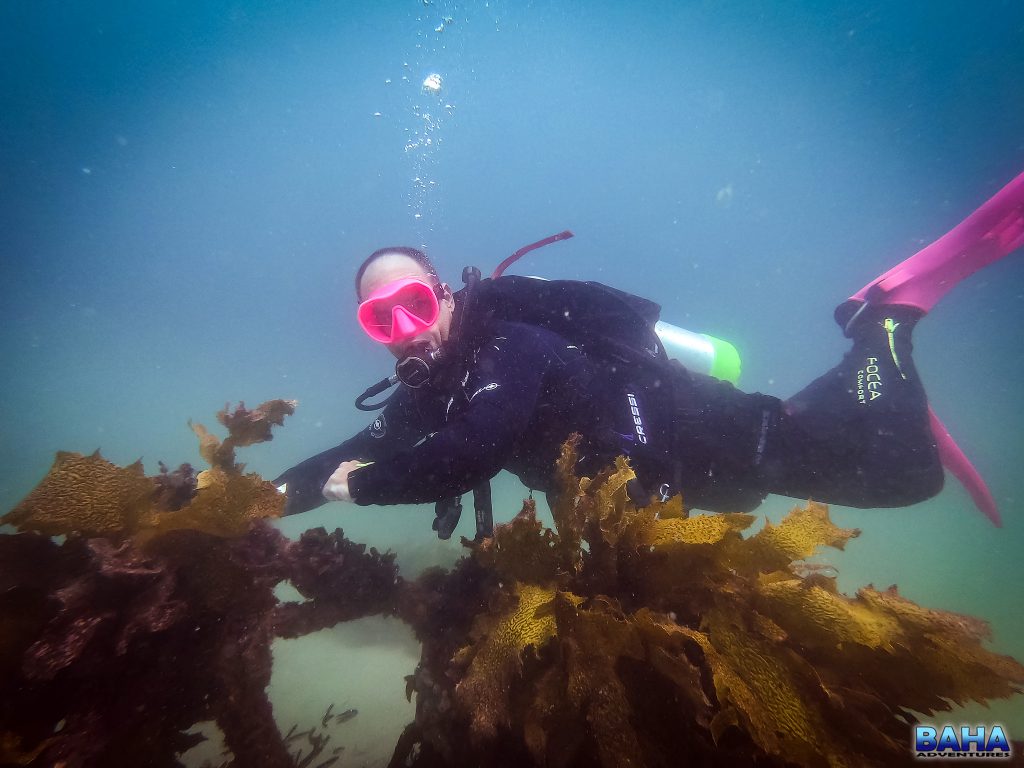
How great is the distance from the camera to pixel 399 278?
3.70 meters

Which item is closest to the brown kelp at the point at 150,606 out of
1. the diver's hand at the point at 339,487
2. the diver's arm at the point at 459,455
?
the diver's hand at the point at 339,487

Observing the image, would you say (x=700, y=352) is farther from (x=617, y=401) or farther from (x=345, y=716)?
(x=345, y=716)

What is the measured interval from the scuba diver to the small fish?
1.56m

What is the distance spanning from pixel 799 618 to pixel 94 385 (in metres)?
125

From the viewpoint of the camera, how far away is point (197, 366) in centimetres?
8331

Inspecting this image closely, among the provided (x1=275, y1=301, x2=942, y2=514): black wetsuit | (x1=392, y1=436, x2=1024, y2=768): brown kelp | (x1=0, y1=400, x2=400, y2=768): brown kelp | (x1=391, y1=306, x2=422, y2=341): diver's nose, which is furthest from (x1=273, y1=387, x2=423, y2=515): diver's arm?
(x1=392, y1=436, x2=1024, y2=768): brown kelp

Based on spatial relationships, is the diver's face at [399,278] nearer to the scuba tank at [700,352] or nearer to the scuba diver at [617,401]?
the scuba diver at [617,401]

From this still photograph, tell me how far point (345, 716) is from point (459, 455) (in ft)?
7.91

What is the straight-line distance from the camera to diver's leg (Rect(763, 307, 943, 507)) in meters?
3.75

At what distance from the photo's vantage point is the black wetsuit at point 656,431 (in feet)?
8.06

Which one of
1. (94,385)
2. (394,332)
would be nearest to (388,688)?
(394,332)

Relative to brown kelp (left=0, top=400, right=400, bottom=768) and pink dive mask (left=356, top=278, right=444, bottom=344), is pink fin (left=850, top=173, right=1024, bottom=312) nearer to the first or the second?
pink dive mask (left=356, top=278, right=444, bottom=344)

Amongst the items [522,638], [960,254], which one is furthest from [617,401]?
[960,254]

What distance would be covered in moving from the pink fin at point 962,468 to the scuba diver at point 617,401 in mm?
1505
